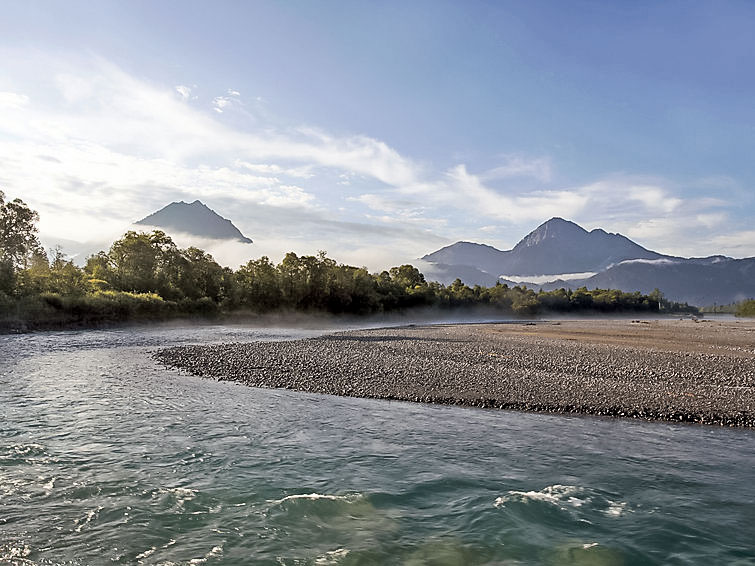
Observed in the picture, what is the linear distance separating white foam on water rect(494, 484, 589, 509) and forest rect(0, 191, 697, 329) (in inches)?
2301

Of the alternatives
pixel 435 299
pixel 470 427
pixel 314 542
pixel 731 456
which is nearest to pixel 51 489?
pixel 314 542

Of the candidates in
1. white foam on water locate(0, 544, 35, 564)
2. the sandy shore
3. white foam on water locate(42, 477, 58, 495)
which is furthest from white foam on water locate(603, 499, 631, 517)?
white foam on water locate(42, 477, 58, 495)

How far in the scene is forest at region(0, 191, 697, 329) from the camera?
60509 mm

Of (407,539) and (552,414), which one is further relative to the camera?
(552,414)

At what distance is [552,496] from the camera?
9.97 m

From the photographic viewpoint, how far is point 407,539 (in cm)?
830

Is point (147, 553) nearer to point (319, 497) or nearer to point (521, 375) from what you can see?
point (319, 497)

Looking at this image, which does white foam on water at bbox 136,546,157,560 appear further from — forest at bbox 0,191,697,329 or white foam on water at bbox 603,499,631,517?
forest at bbox 0,191,697,329

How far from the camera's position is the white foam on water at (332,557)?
7613mm

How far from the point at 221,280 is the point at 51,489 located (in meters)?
97.8

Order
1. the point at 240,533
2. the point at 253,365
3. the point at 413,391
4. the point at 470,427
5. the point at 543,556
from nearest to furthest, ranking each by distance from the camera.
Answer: the point at 543,556
the point at 240,533
the point at 470,427
the point at 413,391
the point at 253,365

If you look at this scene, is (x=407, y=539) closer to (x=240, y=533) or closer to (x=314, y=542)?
(x=314, y=542)

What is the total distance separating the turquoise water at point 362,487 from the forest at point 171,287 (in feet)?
164

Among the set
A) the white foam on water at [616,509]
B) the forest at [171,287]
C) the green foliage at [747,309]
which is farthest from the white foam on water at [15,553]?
the green foliage at [747,309]
